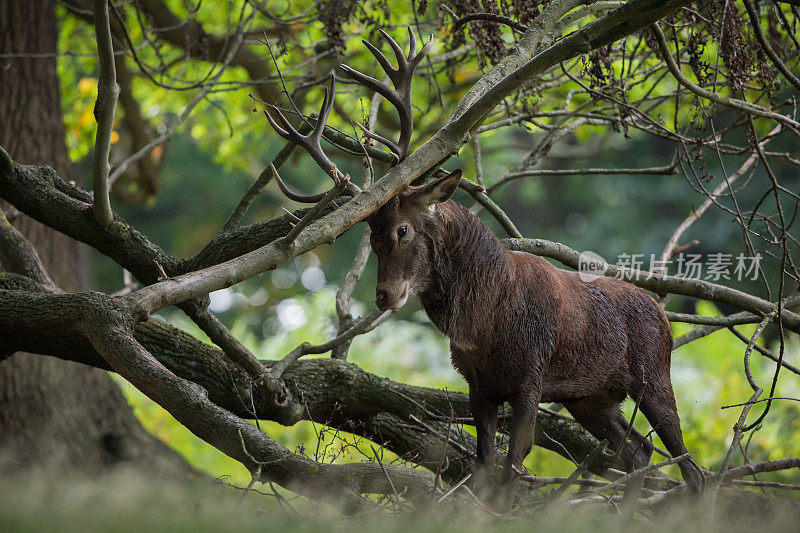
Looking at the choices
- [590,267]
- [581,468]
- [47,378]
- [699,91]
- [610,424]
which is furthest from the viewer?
[47,378]

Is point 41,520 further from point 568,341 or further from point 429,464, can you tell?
point 429,464

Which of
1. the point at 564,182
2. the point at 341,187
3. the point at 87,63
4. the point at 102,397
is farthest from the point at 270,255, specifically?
the point at 564,182

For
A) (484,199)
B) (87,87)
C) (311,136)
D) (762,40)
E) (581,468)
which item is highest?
(87,87)

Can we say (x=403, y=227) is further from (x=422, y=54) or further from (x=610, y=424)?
(x=610, y=424)

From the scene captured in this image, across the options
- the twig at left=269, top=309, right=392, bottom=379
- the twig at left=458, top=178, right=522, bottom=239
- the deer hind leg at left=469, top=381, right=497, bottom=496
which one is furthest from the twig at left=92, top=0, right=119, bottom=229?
the deer hind leg at left=469, top=381, right=497, bottom=496

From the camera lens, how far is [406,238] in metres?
4.40

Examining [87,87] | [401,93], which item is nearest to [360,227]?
[87,87]

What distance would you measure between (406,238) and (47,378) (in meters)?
4.42

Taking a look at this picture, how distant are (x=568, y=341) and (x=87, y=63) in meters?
8.21

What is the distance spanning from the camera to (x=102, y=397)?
7621 millimetres

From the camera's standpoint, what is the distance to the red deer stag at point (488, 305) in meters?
4.38

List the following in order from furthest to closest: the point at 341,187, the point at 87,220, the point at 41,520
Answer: the point at 87,220 < the point at 341,187 < the point at 41,520

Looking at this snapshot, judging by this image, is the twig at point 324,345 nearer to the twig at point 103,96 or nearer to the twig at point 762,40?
the twig at point 103,96

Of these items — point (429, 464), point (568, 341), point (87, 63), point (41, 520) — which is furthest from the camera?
point (87, 63)
